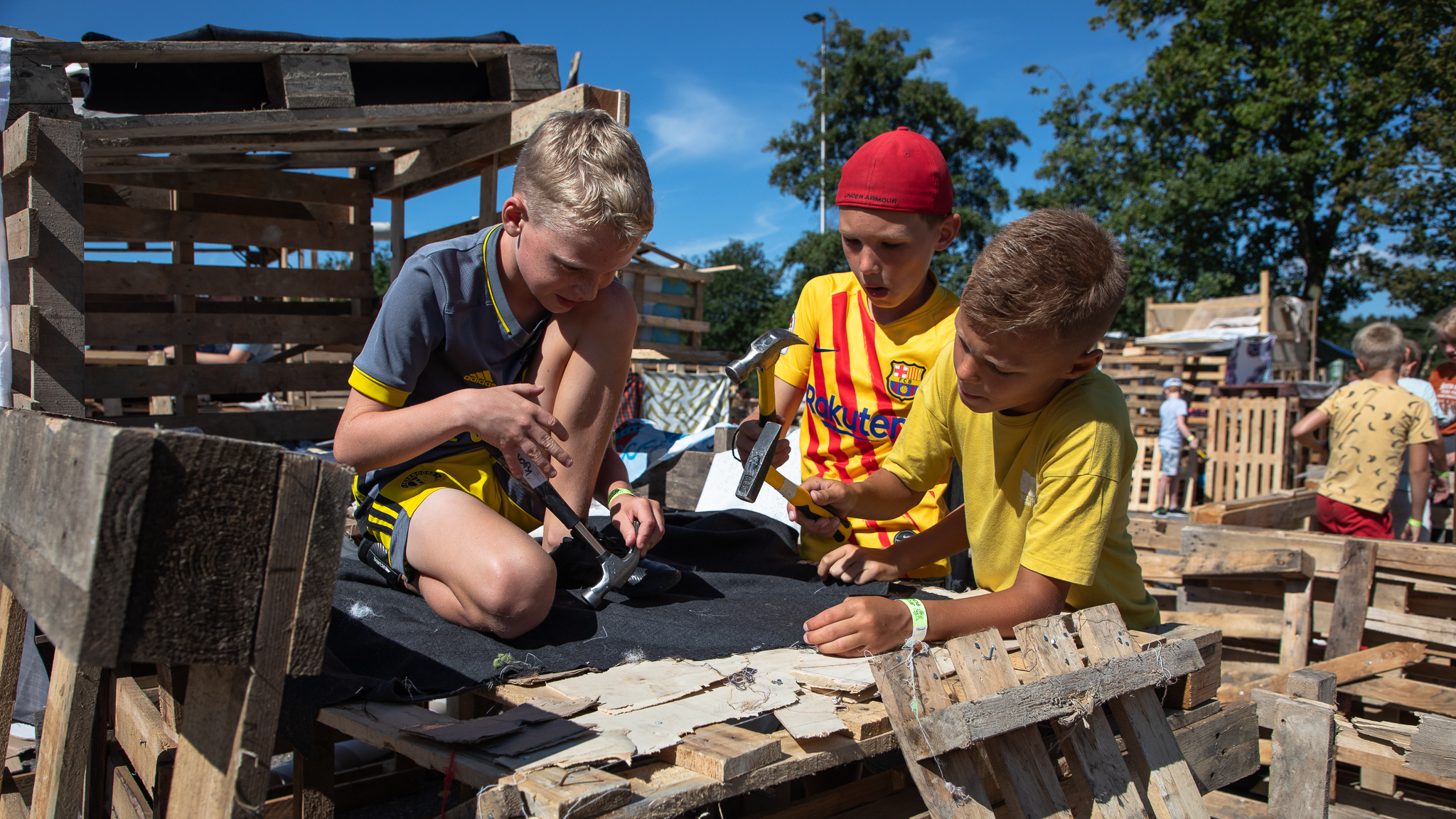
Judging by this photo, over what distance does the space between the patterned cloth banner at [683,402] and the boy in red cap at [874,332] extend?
6.97 metres

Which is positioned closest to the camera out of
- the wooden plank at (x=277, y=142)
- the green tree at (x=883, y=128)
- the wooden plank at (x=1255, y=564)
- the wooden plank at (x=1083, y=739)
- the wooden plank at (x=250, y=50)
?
the wooden plank at (x=1083, y=739)

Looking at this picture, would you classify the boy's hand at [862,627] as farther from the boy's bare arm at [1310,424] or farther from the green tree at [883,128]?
the green tree at [883,128]

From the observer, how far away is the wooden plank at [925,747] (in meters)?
1.57

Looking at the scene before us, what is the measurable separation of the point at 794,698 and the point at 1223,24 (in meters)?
28.9

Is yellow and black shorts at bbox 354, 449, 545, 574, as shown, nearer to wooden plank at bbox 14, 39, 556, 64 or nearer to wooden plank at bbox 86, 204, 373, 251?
wooden plank at bbox 14, 39, 556, 64

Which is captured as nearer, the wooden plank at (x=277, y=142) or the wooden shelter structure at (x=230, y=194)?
the wooden shelter structure at (x=230, y=194)

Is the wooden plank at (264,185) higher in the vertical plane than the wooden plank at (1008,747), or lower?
higher

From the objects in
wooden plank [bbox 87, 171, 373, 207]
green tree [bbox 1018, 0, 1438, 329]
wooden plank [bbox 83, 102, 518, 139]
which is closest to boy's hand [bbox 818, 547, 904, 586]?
wooden plank [bbox 83, 102, 518, 139]

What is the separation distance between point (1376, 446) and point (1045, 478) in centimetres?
428

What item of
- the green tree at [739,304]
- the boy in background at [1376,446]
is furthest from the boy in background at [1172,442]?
the green tree at [739,304]

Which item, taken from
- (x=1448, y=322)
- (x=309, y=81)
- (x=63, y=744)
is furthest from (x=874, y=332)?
(x=1448, y=322)

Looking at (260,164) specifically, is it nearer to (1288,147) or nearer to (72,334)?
(72,334)

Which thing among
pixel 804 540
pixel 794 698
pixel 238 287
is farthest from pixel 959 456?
pixel 238 287

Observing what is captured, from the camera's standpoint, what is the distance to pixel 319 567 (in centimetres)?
111
